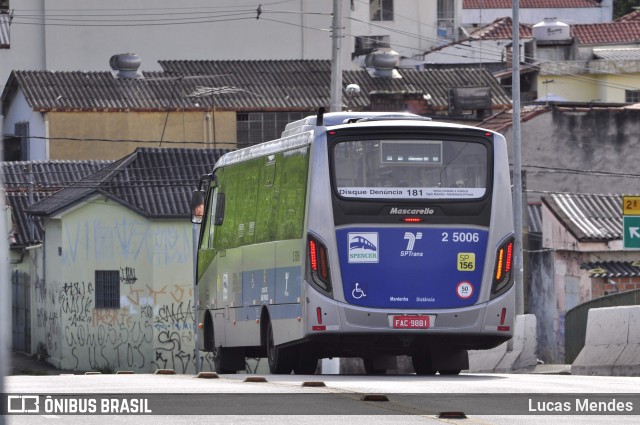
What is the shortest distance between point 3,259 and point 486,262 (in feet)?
46.6

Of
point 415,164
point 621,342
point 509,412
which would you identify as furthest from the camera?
point 621,342

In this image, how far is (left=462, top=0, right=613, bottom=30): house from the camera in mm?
111125

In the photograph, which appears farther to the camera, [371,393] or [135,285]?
[135,285]

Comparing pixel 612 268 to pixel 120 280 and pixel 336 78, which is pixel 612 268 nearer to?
pixel 336 78

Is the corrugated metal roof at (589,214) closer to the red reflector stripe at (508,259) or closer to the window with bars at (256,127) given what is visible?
the red reflector stripe at (508,259)

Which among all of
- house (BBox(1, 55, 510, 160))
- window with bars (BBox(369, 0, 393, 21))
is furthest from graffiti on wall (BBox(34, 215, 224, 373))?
window with bars (BBox(369, 0, 393, 21))

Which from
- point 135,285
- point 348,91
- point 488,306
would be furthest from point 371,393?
point 348,91

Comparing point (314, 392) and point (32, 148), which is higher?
point (32, 148)

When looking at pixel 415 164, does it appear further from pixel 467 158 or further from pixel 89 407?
pixel 89 407

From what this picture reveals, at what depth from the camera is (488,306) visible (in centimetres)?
1914

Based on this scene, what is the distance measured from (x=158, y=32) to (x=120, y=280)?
2460 cm

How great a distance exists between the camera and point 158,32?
6825 cm

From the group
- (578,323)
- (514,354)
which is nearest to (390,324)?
(514,354)

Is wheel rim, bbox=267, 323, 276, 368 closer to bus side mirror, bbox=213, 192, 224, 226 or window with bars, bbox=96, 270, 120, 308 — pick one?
bus side mirror, bbox=213, 192, 224, 226
